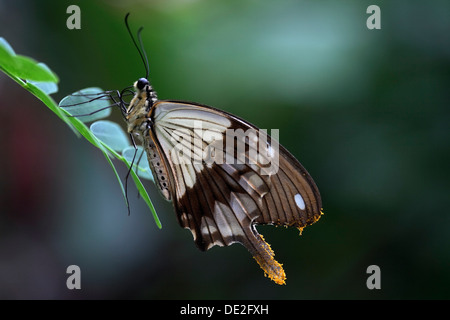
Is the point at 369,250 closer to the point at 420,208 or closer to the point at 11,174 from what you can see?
the point at 420,208

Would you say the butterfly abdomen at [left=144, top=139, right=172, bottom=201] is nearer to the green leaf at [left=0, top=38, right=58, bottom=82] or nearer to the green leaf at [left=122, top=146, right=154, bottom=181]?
the green leaf at [left=122, top=146, right=154, bottom=181]

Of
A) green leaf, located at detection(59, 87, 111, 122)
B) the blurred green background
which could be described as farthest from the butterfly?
the blurred green background

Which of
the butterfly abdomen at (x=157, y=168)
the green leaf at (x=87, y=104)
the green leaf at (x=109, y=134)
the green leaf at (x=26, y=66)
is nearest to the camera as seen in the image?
the green leaf at (x=26, y=66)

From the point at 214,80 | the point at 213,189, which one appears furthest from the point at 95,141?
the point at 214,80

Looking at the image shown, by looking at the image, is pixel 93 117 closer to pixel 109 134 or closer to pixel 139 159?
pixel 109 134

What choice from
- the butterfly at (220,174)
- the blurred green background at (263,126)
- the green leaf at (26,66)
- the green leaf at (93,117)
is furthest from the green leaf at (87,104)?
the blurred green background at (263,126)

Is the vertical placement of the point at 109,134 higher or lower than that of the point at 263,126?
lower

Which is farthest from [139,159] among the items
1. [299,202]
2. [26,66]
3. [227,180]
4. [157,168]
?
[26,66]

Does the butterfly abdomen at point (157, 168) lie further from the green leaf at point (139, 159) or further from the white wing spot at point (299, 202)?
the white wing spot at point (299, 202)
